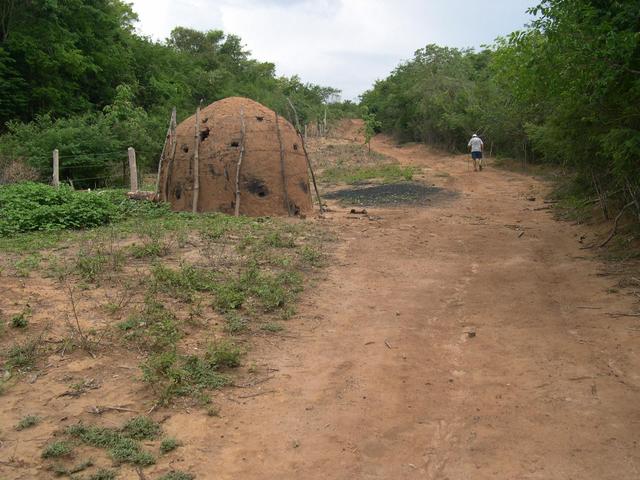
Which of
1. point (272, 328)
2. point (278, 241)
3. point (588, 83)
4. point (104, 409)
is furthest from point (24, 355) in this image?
point (588, 83)

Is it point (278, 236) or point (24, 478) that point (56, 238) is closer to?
point (278, 236)

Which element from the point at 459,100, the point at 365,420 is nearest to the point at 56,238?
the point at 365,420

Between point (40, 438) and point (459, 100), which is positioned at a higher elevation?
point (459, 100)

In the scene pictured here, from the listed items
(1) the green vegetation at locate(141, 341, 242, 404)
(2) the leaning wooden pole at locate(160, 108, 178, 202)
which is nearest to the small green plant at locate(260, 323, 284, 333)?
(1) the green vegetation at locate(141, 341, 242, 404)

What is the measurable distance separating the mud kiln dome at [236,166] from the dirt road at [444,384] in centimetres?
445

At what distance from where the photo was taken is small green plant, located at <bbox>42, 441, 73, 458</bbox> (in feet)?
11.9

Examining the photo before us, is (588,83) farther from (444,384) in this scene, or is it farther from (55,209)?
(55,209)

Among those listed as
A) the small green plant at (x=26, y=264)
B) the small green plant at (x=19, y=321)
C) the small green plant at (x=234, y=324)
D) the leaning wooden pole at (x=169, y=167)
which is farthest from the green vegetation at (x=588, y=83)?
the leaning wooden pole at (x=169, y=167)

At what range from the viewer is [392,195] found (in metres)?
16.7

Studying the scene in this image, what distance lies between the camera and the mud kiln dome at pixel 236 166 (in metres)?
12.5

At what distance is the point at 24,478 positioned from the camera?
3416mm

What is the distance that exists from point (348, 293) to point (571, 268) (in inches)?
132

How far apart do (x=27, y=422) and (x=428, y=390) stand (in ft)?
9.76

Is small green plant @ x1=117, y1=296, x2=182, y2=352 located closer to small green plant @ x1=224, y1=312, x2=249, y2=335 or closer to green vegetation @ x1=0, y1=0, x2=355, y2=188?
small green plant @ x1=224, y1=312, x2=249, y2=335
